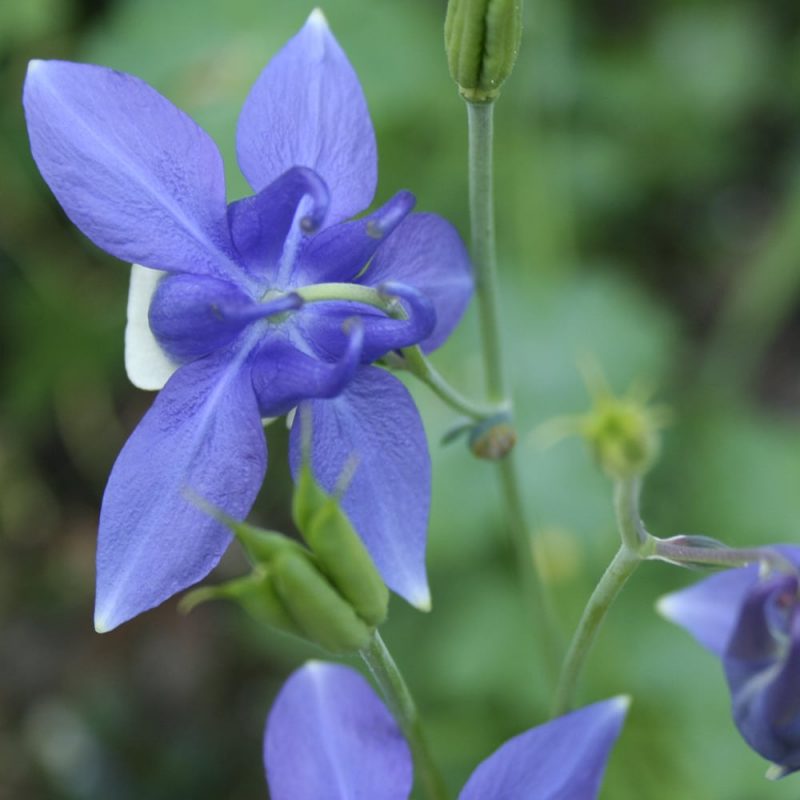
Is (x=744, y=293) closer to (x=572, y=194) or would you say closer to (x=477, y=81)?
(x=572, y=194)

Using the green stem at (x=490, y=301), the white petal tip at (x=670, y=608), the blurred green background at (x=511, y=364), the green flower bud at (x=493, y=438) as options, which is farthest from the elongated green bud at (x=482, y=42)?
the blurred green background at (x=511, y=364)

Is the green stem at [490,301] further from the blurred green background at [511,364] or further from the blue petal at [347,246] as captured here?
the blurred green background at [511,364]

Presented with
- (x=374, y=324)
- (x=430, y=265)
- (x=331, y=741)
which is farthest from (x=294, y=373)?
(x=331, y=741)

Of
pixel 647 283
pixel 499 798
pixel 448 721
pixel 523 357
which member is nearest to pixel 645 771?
pixel 448 721

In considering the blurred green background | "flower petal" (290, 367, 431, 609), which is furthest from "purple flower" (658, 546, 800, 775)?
the blurred green background

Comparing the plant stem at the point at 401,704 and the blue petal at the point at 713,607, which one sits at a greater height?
the blue petal at the point at 713,607

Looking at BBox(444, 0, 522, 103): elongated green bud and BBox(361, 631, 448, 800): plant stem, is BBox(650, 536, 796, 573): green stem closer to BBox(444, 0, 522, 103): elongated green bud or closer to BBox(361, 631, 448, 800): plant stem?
BBox(361, 631, 448, 800): plant stem
